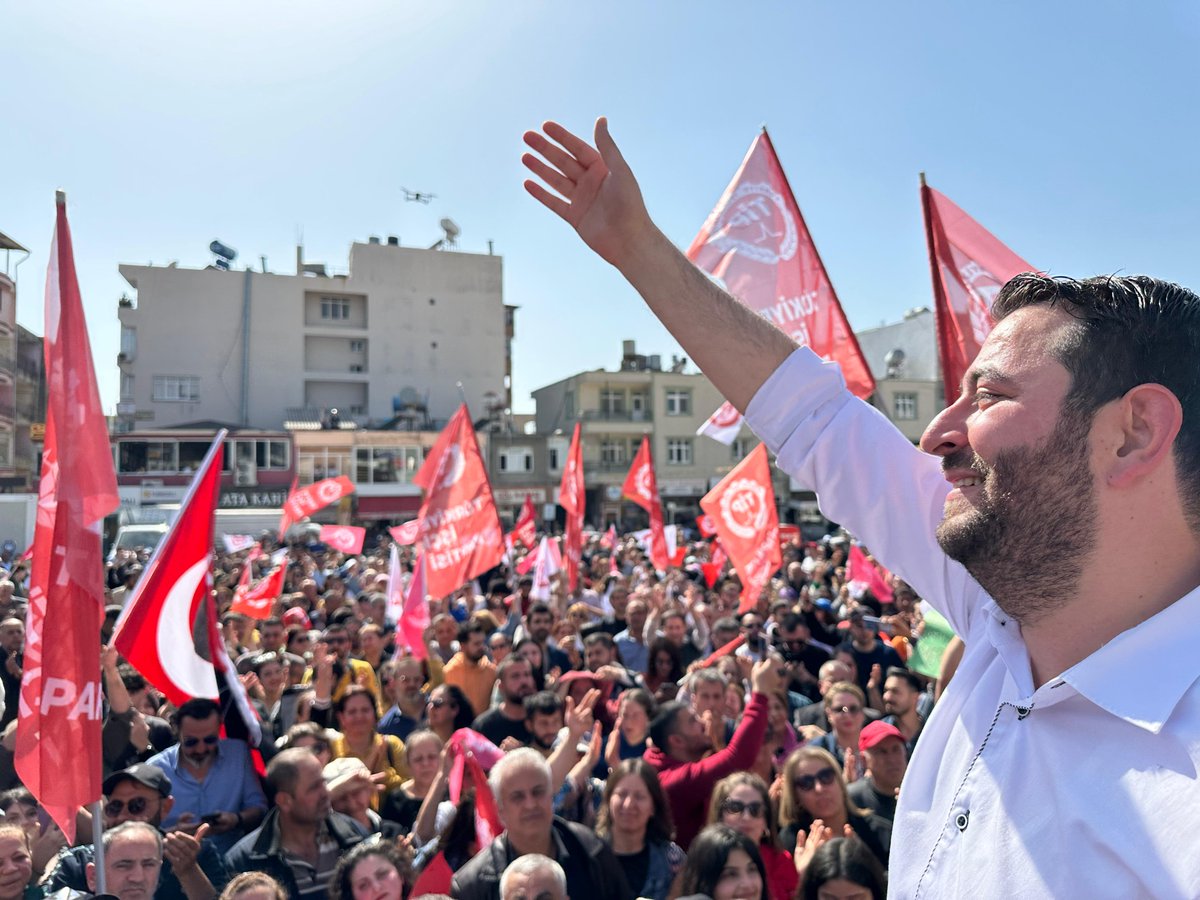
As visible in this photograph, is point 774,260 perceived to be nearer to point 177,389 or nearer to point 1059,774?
point 1059,774

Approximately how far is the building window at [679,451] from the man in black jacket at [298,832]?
1730 inches

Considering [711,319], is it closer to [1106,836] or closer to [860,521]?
[860,521]

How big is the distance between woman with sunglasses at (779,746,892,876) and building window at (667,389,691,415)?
44259mm

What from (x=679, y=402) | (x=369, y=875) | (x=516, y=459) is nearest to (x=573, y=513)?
(x=369, y=875)

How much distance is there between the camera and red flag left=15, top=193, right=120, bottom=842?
10.9 feet

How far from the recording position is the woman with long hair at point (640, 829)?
13.0ft

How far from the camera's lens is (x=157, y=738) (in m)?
5.54

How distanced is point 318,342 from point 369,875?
160 ft

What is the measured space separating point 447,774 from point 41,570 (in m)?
2.04

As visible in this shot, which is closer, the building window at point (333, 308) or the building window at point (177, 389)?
the building window at point (177, 389)

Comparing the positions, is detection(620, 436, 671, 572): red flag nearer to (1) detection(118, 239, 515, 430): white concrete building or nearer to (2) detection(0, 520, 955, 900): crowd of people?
(2) detection(0, 520, 955, 900): crowd of people

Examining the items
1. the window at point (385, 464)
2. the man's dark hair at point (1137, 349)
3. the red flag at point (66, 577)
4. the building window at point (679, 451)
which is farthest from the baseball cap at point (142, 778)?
the building window at point (679, 451)

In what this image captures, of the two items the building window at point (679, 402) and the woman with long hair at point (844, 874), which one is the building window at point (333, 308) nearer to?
the building window at point (679, 402)

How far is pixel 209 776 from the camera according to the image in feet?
15.4
